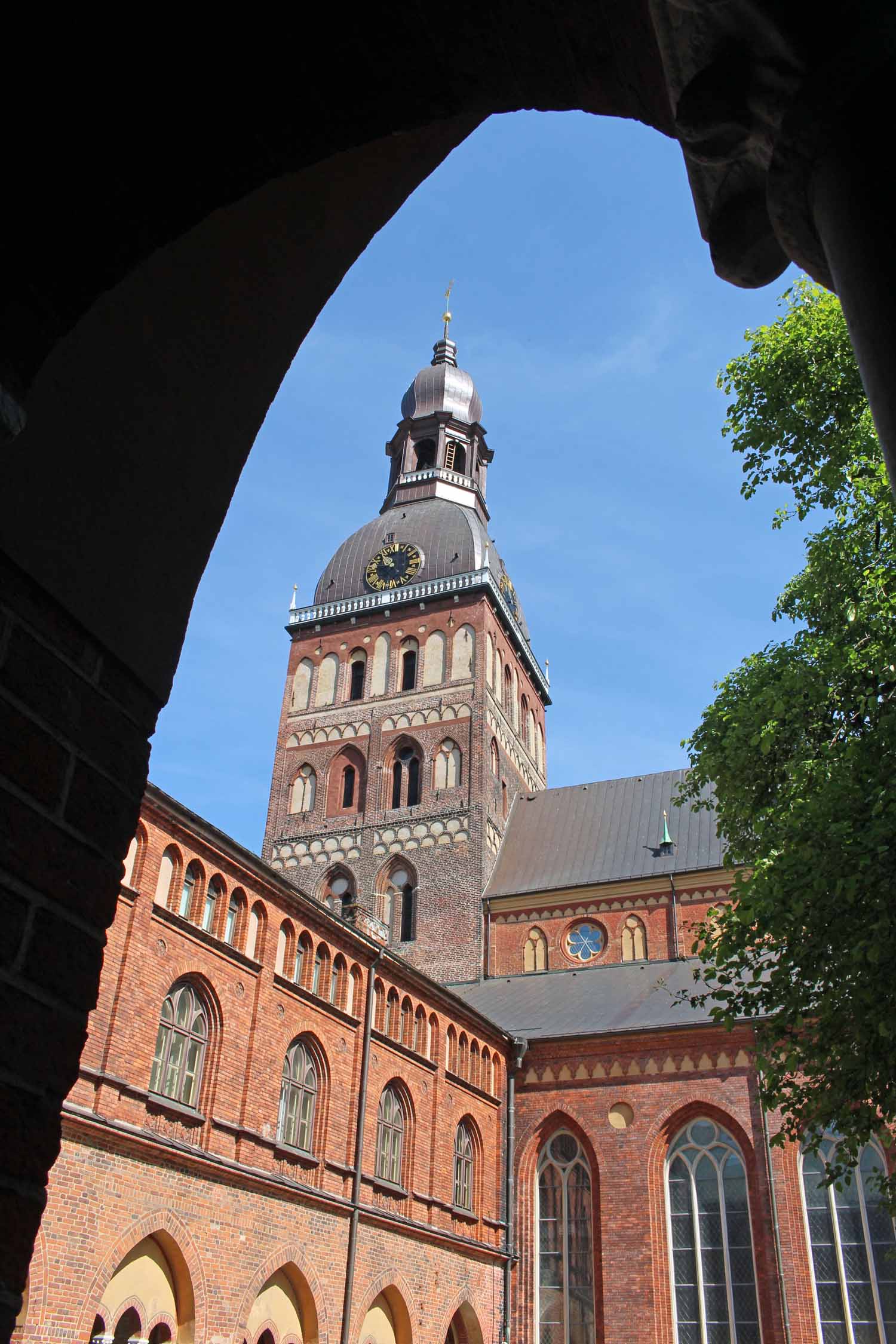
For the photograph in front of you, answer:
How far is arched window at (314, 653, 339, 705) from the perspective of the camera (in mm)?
38219

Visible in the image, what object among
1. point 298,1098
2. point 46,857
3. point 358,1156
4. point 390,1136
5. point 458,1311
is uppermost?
point 390,1136

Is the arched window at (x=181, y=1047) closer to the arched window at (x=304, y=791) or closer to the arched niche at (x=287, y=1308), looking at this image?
the arched niche at (x=287, y=1308)

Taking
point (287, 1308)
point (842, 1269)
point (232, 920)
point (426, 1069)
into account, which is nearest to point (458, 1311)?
point (426, 1069)

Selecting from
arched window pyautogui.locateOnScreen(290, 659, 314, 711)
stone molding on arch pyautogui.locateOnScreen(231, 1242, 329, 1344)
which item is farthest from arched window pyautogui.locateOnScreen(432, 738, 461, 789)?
stone molding on arch pyautogui.locateOnScreen(231, 1242, 329, 1344)

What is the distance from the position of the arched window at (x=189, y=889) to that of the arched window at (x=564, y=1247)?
456 inches

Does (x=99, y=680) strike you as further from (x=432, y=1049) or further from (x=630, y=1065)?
(x=630, y=1065)

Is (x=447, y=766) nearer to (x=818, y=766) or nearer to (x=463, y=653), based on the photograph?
(x=463, y=653)

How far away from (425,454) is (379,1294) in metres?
33.9

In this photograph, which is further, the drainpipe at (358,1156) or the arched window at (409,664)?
the arched window at (409,664)

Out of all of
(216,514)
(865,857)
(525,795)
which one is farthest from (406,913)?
(216,514)

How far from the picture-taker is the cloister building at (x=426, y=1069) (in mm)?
14773

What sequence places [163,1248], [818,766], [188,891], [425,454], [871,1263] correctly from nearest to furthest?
[818,766], [163,1248], [188,891], [871,1263], [425,454]

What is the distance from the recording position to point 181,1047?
15.7 metres

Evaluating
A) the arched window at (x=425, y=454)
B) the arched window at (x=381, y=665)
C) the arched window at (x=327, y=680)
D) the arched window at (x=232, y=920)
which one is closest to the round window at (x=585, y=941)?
the arched window at (x=381, y=665)
